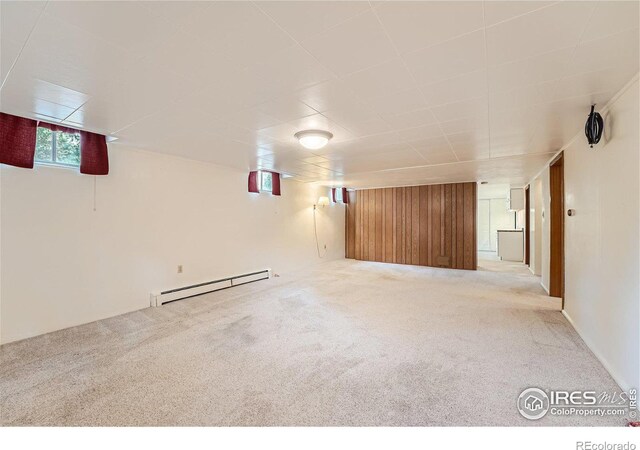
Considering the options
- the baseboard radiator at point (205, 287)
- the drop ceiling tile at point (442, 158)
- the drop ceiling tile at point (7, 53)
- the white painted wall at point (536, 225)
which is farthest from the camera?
the white painted wall at point (536, 225)

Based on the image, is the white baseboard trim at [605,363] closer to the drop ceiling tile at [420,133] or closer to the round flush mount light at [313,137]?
the drop ceiling tile at [420,133]

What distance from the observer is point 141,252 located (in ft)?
12.5

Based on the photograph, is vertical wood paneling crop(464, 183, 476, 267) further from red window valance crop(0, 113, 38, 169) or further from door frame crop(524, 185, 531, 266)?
red window valance crop(0, 113, 38, 169)

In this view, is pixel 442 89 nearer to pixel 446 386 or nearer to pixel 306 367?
pixel 446 386

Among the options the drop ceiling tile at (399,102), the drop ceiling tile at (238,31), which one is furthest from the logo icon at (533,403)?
the drop ceiling tile at (238,31)

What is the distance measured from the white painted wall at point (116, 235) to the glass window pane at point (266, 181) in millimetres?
191

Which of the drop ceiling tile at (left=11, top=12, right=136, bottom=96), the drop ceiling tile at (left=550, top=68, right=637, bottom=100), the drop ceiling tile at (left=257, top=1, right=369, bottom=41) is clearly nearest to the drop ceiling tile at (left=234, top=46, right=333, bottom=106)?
the drop ceiling tile at (left=257, top=1, right=369, bottom=41)

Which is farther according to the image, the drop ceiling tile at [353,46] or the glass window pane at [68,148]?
the glass window pane at [68,148]

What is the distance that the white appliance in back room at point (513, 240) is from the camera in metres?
7.87

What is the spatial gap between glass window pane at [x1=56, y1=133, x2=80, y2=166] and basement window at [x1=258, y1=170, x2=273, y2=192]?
284cm

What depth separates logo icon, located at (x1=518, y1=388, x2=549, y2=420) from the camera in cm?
171

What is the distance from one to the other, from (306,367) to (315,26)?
2.35 m

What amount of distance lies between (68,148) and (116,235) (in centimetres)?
112

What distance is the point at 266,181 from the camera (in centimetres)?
582
